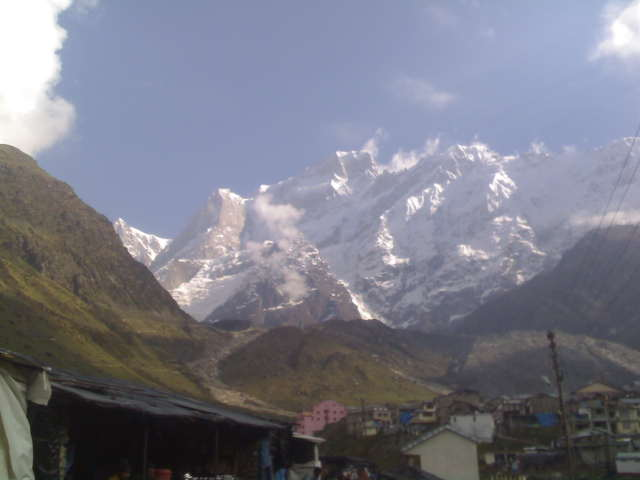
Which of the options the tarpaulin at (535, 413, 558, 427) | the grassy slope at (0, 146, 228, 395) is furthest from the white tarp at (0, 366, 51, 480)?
the tarpaulin at (535, 413, 558, 427)

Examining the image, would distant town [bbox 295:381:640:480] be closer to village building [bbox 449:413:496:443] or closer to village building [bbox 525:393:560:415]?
village building [bbox 525:393:560:415]

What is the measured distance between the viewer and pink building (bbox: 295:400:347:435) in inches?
5458

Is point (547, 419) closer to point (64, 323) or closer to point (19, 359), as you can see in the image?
point (64, 323)

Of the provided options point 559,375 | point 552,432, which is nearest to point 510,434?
point 552,432

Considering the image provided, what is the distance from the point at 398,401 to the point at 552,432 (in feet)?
274

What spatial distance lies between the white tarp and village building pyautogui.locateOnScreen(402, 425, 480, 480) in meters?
38.7

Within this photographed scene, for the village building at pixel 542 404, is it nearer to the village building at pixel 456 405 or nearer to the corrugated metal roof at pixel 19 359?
the village building at pixel 456 405

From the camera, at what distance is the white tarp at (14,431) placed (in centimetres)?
1186

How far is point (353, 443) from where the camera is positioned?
96.9m

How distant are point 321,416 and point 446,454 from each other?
9926cm

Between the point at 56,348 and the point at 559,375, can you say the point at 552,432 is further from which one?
the point at 56,348

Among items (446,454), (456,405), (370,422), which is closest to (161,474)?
(446,454)

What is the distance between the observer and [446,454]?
4766 cm

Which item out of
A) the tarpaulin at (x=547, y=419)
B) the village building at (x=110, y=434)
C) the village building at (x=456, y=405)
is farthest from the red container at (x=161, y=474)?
the village building at (x=456, y=405)
